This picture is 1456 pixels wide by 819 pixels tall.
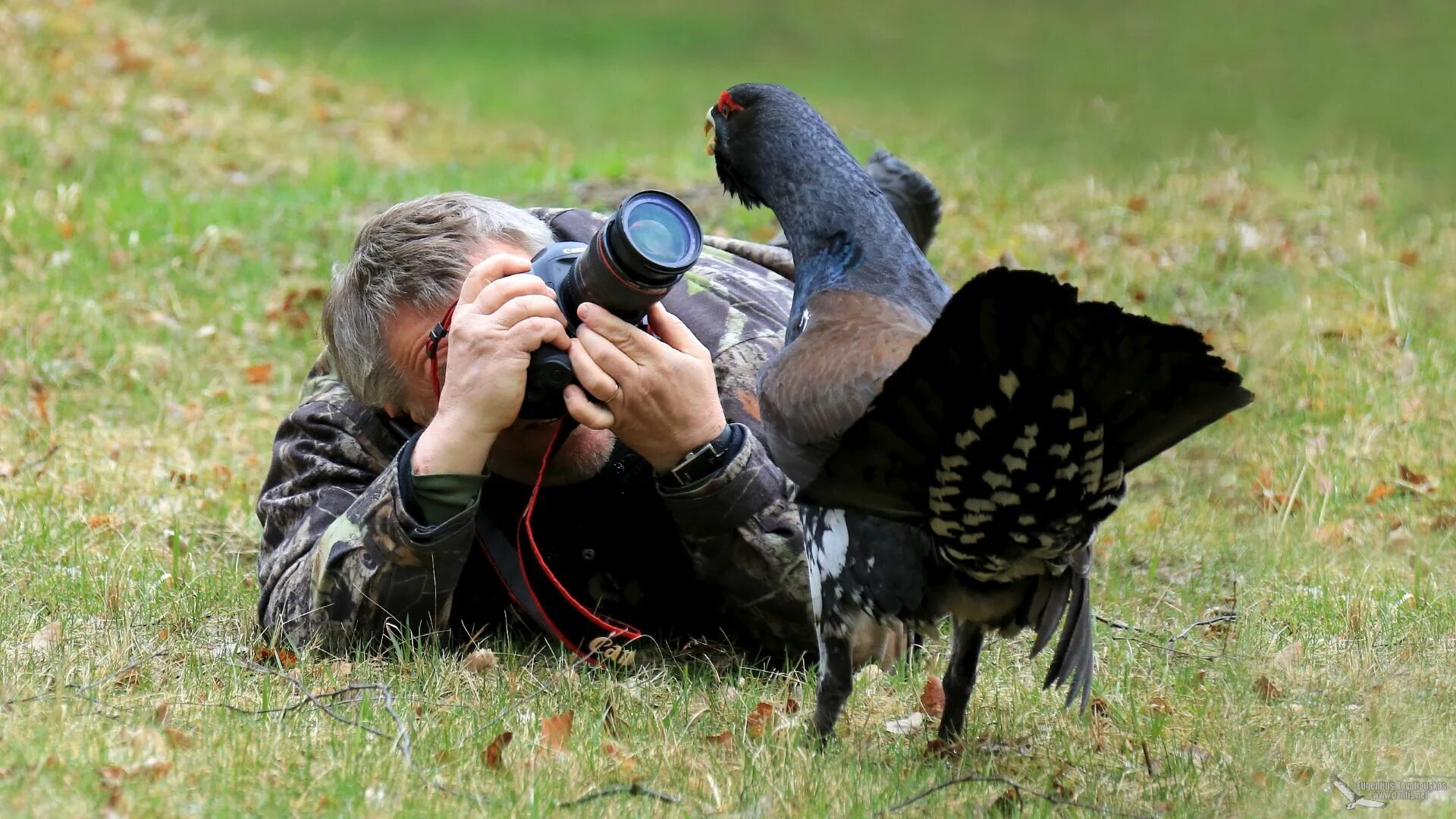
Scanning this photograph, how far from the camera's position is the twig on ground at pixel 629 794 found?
9.59 feet

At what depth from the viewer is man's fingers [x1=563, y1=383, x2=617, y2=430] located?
348 cm

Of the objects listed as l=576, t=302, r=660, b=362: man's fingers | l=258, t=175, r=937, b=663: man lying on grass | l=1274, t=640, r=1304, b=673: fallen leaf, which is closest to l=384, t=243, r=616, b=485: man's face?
l=258, t=175, r=937, b=663: man lying on grass

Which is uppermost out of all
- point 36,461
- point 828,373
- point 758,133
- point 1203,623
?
point 758,133

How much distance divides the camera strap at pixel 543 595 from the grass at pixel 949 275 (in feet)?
0.43

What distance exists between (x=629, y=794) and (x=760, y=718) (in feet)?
2.24

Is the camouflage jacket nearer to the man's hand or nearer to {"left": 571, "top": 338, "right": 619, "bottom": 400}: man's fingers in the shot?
the man's hand

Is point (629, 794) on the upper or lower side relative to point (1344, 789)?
lower

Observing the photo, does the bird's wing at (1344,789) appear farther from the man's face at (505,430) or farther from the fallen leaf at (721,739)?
the man's face at (505,430)

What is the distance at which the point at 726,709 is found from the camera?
3711 mm

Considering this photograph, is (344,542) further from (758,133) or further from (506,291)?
(758,133)

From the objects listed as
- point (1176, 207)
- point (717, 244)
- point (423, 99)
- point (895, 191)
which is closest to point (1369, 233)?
point (1176, 207)

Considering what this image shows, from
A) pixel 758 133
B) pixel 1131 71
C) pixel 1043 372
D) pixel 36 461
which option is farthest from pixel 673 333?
pixel 36 461

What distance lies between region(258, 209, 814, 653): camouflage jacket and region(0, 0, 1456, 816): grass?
186 millimetres

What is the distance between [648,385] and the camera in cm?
352
